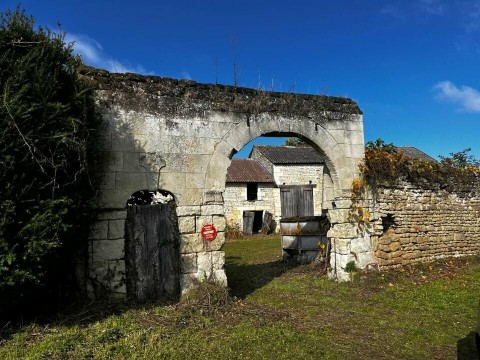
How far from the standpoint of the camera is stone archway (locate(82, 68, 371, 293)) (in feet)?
20.5

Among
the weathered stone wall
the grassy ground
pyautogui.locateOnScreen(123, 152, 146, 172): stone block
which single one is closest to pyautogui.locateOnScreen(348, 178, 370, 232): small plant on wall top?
the grassy ground

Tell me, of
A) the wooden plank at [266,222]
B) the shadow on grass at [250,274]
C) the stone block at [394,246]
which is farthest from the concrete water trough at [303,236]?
the wooden plank at [266,222]

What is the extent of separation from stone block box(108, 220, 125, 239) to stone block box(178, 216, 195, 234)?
0.95 m

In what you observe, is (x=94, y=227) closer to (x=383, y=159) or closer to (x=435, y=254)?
(x=383, y=159)

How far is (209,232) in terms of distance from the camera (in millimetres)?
6773

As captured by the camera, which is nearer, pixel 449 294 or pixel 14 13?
pixel 14 13

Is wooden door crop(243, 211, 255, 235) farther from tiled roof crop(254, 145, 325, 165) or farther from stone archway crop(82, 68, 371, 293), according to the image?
stone archway crop(82, 68, 371, 293)

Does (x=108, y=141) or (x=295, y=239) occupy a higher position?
(x=108, y=141)

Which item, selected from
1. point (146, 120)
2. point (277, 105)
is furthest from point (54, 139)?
point (277, 105)

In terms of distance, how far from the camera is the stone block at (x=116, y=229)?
20.2 feet

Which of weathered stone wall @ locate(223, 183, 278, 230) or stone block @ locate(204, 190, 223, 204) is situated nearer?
stone block @ locate(204, 190, 223, 204)

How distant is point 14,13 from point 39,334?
13.5 feet

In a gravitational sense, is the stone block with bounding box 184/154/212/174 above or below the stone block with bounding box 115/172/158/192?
above

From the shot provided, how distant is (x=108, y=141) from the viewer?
6.28 m
